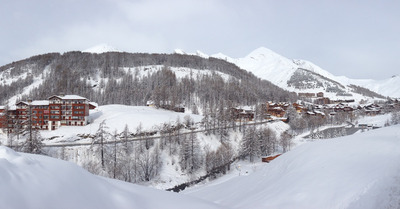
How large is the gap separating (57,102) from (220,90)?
85.4 metres

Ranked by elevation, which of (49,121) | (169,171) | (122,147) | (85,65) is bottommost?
(169,171)

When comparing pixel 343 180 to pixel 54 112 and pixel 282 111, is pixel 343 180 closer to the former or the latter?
pixel 54 112

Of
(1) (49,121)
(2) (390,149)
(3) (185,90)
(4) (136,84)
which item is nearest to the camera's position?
(2) (390,149)

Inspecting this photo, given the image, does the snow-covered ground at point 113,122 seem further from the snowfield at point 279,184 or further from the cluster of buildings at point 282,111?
the snowfield at point 279,184

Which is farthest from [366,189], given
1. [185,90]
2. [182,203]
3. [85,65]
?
[85,65]

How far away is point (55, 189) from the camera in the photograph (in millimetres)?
5848

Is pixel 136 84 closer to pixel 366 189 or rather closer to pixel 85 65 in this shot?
pixel 85 65

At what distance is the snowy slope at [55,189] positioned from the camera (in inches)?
199

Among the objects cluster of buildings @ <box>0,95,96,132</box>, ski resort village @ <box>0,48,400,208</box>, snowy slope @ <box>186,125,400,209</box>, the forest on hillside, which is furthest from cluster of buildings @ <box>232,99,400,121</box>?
snowy slope @ <box>186,125,400,209</box>

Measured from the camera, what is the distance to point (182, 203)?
29.2 ft

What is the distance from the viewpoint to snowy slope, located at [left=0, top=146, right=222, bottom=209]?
5.04 meters

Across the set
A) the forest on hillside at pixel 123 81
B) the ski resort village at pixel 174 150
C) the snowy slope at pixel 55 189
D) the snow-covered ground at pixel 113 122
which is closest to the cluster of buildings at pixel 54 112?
the ski resort village at pixel 174 150

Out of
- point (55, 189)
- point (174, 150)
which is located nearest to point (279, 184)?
point (55, 189)

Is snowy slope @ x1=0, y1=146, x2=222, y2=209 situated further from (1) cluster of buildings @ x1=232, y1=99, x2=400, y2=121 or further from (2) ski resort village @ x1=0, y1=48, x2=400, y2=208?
(1) cluster of buildings @ x1=232, y1=99, x2=400, y2=121
